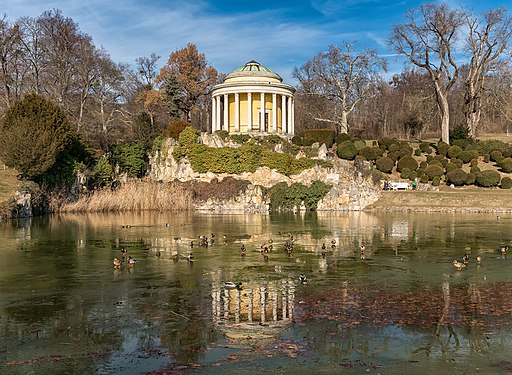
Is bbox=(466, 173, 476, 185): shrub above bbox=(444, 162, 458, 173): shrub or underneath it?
underneath

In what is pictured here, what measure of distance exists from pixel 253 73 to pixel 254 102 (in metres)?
2.87

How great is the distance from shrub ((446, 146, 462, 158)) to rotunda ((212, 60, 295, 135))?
604 inches

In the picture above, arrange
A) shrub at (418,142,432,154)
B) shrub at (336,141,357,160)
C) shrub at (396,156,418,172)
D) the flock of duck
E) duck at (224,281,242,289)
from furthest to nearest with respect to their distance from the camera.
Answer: shrub at (418,142,432,154) < shrub at (336,141,357,160) < shrub at (396,156,418,172) < the flock of duck < duck at (224,281,242,289)

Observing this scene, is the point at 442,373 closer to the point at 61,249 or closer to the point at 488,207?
the point at 61,249

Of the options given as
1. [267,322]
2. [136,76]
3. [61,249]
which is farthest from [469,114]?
[267,322]

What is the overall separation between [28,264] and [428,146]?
44.7 meters

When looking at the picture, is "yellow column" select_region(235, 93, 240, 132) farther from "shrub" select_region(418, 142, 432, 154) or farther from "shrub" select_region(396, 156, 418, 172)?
"shrub" select_region(418, 142, 432, 154)

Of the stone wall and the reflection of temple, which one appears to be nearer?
the reflection of temple

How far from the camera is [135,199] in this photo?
132ft

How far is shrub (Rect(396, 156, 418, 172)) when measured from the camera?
4881cm

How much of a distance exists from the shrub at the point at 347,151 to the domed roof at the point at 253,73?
1010 cm

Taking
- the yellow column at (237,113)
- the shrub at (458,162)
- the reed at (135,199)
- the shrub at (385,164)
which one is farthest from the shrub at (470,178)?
the reed at (135,199)

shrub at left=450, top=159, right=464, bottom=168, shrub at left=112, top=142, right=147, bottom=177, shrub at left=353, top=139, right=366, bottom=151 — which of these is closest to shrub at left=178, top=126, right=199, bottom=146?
shrub at left=112, top=142, right=147, bottom=177

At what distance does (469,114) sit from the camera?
195ft
